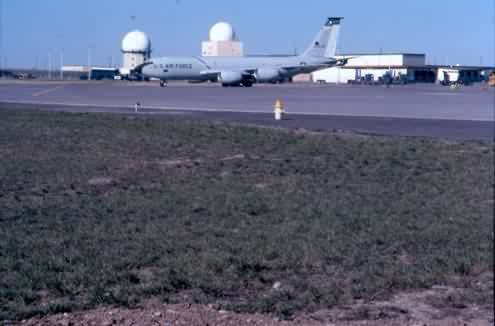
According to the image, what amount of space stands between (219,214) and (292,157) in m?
6.92

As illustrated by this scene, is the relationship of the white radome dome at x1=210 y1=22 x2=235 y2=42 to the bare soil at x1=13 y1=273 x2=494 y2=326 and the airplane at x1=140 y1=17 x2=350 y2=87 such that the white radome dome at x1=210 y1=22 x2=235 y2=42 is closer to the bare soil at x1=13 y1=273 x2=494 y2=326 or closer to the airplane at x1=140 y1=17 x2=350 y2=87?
the airplane at x1=140 y1=17 x2=350 y2=87

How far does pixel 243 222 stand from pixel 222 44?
215 feet

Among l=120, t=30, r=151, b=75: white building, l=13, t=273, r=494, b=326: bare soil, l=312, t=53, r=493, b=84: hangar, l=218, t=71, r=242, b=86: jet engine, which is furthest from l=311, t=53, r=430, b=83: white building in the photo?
l=13, t=273, r=494, b=326: bare soil

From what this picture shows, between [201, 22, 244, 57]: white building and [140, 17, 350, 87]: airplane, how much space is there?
4.33 ft

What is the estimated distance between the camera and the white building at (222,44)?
74.5 meters

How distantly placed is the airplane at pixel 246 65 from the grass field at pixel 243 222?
59.2m

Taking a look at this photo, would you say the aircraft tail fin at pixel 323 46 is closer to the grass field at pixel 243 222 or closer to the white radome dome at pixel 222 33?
the white radome dome at pixel 222 33

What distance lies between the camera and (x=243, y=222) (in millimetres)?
10625

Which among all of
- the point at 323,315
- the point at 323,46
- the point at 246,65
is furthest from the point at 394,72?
the point at 323,315

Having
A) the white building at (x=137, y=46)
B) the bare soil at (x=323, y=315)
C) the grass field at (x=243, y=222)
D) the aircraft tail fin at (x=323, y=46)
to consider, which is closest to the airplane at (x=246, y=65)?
the aircraft tail fin at (x=323, y=46)

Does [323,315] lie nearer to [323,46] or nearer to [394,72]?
[323,46]

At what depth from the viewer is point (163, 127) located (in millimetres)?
26000

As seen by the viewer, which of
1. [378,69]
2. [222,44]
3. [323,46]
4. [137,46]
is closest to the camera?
[222,44]

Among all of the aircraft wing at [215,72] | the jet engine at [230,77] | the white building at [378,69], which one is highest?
the white building at [378,69]
